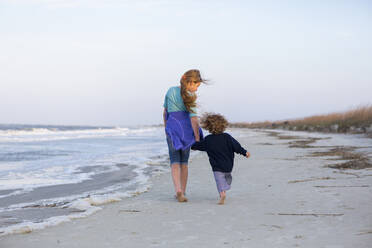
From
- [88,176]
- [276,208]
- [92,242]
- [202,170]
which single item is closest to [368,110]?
[202,170]

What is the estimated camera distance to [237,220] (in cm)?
375

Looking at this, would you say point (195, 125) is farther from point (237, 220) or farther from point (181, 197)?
point (237, 220)

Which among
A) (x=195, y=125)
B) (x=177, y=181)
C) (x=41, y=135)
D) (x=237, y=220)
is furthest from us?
(x=41, y=135)

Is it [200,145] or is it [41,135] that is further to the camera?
[41,135]

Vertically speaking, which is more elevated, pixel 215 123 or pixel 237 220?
pixel 215 123

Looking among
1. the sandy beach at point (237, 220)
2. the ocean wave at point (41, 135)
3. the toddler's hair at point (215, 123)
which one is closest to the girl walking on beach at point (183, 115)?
the toddler's hair at point (215, 123)

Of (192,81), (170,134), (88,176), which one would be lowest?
(88,176)

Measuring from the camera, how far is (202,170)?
26.4ft

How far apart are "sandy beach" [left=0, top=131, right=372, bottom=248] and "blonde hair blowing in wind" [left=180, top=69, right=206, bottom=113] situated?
1176mm

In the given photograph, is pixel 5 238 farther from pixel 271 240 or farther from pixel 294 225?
pixel 294 225

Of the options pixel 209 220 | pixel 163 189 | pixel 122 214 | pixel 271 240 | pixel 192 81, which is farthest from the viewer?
pixel 163 189

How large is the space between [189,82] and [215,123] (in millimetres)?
601

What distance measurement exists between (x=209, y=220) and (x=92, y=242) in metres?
1.16

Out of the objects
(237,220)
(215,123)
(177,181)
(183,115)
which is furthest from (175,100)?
(237,220)
